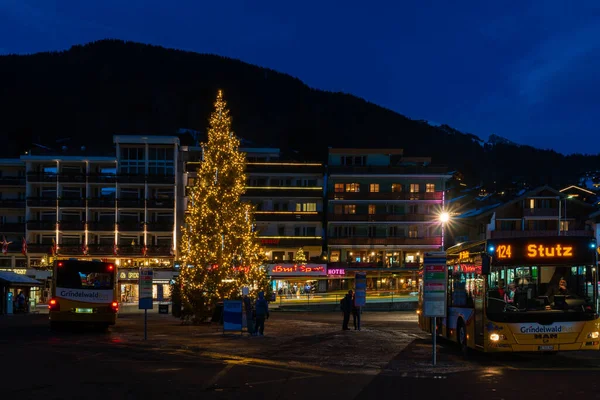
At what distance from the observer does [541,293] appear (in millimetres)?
18453

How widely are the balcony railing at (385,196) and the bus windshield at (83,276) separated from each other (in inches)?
2122

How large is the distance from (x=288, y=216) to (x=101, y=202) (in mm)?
19684

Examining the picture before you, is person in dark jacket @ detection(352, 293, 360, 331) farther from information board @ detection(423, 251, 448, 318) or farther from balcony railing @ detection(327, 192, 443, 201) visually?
balcony railing @ detection(327, 192, 443, 201)

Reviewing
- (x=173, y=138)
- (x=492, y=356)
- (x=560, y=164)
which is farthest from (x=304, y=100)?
(x=492, y=356)

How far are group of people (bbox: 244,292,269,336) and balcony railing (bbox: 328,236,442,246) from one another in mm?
54643

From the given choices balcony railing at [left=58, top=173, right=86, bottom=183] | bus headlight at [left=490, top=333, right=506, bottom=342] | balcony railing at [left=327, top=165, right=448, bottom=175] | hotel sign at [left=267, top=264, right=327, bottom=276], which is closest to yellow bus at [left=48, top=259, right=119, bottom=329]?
bus headlight at [left=490, top=333, right=506, bottom=342]

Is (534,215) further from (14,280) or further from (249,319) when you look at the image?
(249,319)

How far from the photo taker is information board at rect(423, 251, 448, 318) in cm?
1794

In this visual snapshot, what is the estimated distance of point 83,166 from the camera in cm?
8325

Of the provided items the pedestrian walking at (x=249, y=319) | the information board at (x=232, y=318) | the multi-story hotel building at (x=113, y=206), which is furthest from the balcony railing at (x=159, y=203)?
the information board at (x=232, y=318)

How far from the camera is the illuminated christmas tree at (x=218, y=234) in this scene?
34.8 m

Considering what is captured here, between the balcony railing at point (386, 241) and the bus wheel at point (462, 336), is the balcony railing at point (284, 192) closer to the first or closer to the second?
the balcony railing at point (386, 241)

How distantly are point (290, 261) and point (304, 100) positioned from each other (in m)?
86.2

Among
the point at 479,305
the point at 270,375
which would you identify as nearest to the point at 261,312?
the point at 479,305
